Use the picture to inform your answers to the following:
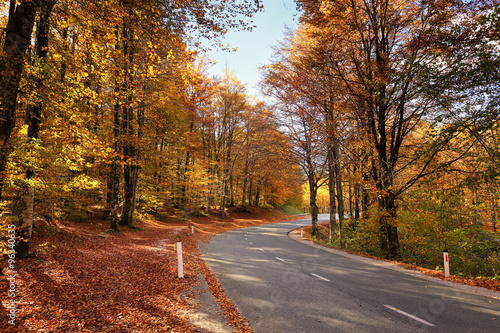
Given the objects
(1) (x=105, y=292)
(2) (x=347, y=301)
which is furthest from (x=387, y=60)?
(1) (x=105, y=292)

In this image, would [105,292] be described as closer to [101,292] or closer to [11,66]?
[101,292]

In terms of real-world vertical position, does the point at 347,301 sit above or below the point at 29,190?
below

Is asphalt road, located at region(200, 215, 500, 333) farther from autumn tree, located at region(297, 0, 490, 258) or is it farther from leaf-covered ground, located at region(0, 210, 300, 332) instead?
autumn tree, located at region(297, 0, 490, 258)

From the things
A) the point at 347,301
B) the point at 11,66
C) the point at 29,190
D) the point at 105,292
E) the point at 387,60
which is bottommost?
the point at 347,301

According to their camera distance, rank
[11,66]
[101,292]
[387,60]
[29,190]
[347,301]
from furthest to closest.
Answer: [387,60]
[29,190]
[347,301]
[101,292]
[11,66]

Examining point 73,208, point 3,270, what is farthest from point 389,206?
point 73,208

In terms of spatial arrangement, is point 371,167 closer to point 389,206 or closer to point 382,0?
point 389,206

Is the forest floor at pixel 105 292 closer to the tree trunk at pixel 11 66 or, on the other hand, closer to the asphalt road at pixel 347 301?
the asphalt road at pixel 347 301

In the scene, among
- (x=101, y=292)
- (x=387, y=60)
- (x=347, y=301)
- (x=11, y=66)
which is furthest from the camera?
(x=387, y=60)

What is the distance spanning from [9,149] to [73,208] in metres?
12.8

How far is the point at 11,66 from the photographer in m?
4.55

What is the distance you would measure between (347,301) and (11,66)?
8.50 m

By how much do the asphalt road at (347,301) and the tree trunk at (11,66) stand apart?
5778 mm

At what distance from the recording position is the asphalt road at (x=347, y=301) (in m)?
4.29
